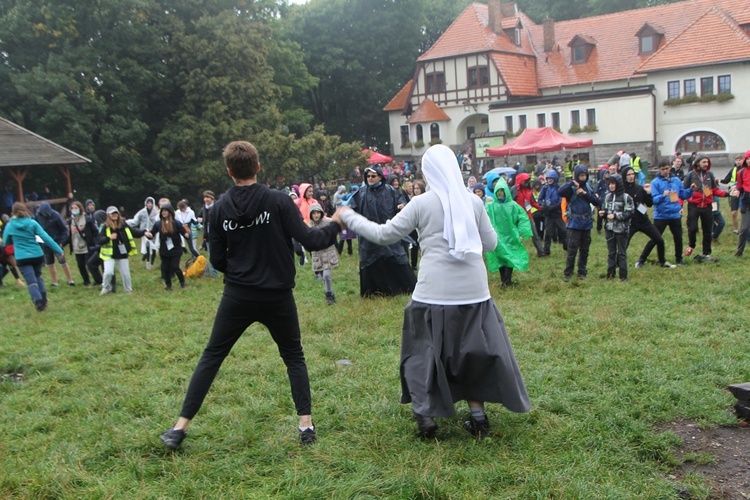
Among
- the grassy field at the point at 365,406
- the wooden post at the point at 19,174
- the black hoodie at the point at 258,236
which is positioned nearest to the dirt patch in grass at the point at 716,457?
the grassy field at the point at 365,406

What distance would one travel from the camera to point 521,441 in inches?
182

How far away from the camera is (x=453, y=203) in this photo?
462cm

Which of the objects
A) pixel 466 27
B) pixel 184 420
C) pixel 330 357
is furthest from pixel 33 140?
pixel 466 27

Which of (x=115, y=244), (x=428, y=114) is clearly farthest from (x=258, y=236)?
(x=428, y=114)

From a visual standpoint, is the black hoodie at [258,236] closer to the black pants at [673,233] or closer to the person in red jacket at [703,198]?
the black pants at [673,233]

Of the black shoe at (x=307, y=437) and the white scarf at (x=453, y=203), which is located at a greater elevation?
the white scarf at (x=453, y=203)

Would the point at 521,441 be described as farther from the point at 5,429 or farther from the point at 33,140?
the point at 33,140

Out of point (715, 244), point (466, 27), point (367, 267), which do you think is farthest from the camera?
point (466, 27)

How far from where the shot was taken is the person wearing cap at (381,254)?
1002cm

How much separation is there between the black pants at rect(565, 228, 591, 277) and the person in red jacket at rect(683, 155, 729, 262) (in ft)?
7.87

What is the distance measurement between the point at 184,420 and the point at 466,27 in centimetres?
4552

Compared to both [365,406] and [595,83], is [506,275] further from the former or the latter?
[595,83]

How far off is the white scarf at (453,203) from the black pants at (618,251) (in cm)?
656

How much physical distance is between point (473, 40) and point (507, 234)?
37.6m
